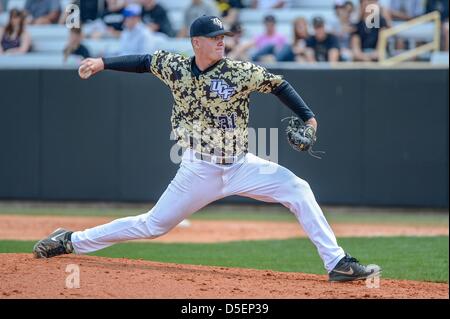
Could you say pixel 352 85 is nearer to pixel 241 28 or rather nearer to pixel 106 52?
pixel 241 28

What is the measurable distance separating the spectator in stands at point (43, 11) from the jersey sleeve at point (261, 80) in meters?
11.0

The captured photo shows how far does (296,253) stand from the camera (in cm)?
1091

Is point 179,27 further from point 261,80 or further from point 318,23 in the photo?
point 261,80

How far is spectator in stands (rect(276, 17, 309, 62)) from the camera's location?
1517cm

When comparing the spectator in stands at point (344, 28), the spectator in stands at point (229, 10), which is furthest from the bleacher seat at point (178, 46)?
the spectator in stands at point (344, 28)

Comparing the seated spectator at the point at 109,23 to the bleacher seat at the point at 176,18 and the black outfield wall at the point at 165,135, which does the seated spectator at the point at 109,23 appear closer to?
the bleacher seat at the point at 176,18

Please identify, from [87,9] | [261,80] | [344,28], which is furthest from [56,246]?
[87,9]

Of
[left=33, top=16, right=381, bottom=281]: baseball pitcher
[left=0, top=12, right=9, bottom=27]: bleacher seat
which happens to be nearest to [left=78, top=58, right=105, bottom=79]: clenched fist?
[left=33, top=16, right=381, bottom=281]: baseball pitcher

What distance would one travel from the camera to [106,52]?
15.9 metres

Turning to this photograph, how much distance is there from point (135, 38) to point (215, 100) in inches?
332

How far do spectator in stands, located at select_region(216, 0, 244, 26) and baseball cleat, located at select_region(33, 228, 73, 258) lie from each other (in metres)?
9.04
